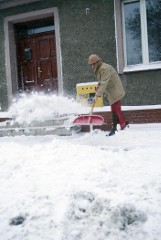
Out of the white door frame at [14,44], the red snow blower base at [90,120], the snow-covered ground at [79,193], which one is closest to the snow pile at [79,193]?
the snow-covered ground at [79,193]

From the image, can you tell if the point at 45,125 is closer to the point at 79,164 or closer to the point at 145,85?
the point at 145,85

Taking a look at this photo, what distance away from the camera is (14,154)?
4770mm

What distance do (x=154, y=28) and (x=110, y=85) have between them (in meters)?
2.28

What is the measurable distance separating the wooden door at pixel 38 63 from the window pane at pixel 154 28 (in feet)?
9.58

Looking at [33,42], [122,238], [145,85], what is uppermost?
[33,42]

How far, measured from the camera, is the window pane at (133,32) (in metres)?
8.01

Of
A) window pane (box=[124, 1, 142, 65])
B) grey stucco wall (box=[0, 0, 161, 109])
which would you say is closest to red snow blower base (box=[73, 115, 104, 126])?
grey stucco wall (box=[0, 0, 161, 109])

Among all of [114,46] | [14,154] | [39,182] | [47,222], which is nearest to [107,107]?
[114,46]

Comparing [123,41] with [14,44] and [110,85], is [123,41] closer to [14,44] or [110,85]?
[110,85]

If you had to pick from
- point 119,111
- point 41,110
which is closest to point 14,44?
point 41,110

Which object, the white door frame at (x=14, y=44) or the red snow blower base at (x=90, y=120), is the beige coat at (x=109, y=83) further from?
the white door frame at (x=14, y=44)

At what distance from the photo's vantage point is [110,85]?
669 cm

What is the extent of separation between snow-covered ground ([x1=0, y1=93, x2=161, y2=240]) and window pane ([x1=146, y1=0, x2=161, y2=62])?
11.0ft

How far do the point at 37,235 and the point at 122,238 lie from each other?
68 centimetres
